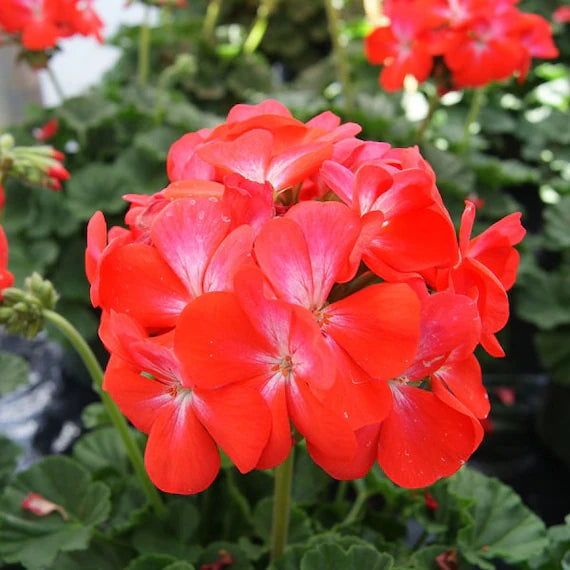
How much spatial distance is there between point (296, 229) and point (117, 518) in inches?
21.0

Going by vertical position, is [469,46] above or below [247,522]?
above

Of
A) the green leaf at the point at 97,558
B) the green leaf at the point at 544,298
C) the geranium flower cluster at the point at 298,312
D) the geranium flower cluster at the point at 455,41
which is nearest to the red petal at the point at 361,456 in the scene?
the geranium flower cluster at the point at 298,312

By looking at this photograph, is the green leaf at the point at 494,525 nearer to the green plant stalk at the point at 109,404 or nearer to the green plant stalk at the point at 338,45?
the green plant stalk at the point at 109,404

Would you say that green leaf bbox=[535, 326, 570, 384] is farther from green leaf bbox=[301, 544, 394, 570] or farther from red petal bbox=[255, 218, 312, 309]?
red petal bbox=[255, 218, 312, 309]

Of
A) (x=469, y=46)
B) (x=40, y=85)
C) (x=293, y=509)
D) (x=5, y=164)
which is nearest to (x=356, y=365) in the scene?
(x=293, y=509)

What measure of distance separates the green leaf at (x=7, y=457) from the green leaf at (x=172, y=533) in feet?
0.67

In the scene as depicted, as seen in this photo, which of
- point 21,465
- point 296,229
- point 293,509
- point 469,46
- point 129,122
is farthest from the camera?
point 129,122

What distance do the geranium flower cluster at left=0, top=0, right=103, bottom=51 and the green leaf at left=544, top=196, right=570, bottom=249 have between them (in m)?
0.97

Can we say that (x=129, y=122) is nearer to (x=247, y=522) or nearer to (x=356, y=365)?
(x=247, y=522)

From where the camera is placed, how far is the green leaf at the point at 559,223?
1441mm

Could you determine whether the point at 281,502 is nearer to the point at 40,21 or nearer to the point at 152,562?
the point at 152,562

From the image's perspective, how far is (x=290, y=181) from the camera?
50cm

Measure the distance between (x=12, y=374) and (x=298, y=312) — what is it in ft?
2.06

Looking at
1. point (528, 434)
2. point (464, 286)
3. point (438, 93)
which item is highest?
point (464, 286)
